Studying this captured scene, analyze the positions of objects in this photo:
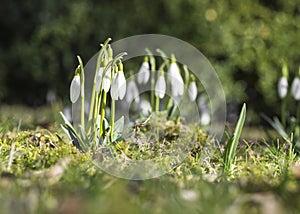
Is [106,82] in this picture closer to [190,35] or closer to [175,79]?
[175,79]

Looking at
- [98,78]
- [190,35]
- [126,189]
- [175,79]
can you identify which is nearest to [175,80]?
[175,79]

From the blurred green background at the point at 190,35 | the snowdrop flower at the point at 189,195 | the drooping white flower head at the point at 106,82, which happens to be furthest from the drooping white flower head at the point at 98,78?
the blurred green background at the point at 190,35

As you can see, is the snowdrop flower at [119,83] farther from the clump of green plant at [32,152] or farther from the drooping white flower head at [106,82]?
the clump of green plant at [32,152]

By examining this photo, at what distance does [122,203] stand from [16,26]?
631 centimetres

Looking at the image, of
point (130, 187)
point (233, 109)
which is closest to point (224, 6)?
point (233, 109)

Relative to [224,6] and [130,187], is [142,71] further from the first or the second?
[224,6]

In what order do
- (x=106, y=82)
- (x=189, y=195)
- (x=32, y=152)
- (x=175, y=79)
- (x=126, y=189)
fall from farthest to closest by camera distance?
(x=175, y=79)
(x=106, y=82)
(x=32, y=152)
(x=126, y=189)
(x=189, y=195)

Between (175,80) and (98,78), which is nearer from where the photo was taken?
(98,78)

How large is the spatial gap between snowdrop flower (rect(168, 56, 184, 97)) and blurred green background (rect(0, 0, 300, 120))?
8.09 ft

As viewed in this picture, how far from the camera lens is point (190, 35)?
19.7ft

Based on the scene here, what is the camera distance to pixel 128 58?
5.98 metres

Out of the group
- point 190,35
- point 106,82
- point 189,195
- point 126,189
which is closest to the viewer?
point 189,195

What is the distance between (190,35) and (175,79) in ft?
9.04

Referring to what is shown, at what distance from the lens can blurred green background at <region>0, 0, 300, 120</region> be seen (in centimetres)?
580
